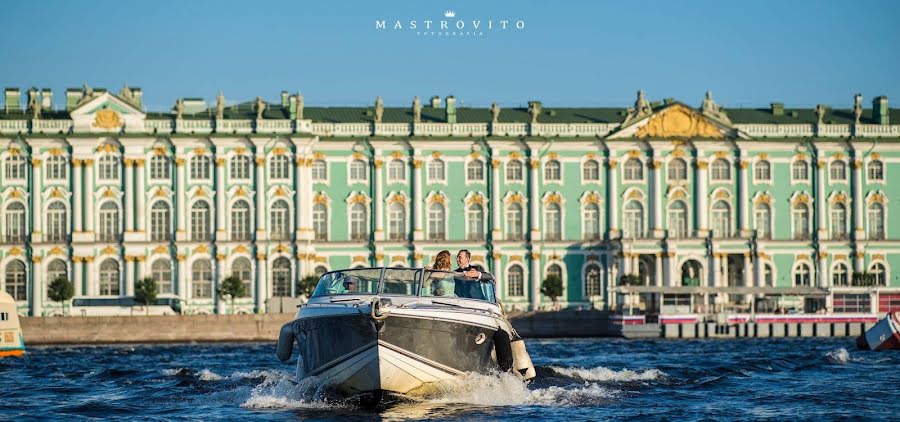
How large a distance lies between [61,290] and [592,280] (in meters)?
31.5

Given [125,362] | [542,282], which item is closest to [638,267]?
[542,282]

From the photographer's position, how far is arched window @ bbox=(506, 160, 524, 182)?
112 m

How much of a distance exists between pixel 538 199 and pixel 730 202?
1196 centimetres

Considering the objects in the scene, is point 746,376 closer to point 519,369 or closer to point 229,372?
point 519,369

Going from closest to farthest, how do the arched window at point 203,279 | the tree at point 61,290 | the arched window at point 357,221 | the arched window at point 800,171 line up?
1. the tree at point 61,290
2. the arched window at point 203,279
3. the arched window at point 357,221
4. the arched window at point 800,171

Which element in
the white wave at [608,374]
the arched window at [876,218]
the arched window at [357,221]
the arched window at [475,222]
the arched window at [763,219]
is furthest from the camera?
the arched window at [876,218]

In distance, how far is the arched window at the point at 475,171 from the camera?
11125 cm

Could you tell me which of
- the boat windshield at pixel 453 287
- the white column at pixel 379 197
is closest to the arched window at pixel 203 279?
the white column at pixel 379 197

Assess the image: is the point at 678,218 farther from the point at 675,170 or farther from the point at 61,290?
the point at 61,290

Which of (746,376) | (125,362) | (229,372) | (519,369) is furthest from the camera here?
(125,362)

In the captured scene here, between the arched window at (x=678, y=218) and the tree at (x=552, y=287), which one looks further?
the arched window at (x=678, y=218)

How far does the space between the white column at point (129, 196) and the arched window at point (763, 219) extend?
37.7 metres

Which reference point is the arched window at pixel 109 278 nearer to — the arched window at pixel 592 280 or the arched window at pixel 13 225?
the arched window at pixel 13 225

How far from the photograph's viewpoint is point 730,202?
113 metres
